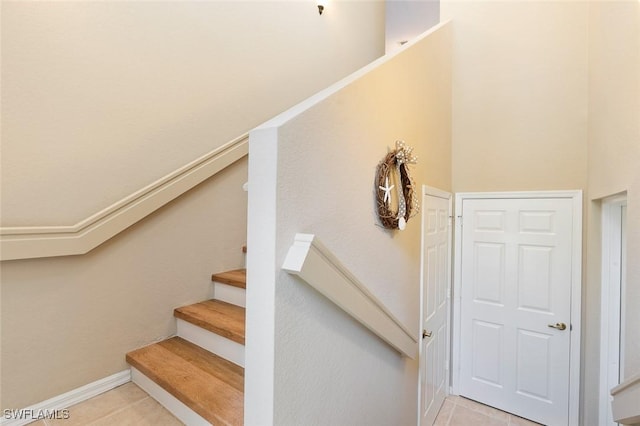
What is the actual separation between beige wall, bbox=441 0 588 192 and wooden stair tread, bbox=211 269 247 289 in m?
2.32

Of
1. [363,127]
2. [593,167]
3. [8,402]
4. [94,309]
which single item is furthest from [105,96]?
[593,167]

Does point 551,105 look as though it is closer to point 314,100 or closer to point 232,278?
point 314,100

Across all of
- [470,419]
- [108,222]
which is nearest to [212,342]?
[108,222]

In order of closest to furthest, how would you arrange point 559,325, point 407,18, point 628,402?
point 628,402 → point 559,325 → point 407,18

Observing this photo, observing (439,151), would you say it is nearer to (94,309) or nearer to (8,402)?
(94,309)

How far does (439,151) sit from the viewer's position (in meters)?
2.83

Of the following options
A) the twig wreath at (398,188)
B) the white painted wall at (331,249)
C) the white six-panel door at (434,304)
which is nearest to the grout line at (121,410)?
the white painted wall at (331,249)

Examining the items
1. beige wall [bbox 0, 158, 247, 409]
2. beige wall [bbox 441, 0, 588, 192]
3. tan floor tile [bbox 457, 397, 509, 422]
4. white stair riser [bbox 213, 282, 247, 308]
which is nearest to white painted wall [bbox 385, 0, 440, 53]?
beige wall [bbox 441, 0, 588, 192]

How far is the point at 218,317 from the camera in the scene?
1.93 metres

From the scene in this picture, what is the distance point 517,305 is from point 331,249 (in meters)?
2.53

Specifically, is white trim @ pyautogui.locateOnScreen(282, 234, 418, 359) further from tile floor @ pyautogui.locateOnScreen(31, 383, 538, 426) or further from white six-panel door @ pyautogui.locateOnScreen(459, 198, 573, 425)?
white six-panel door @ pyautogui.locateOnScreen(459, 198, 573, 425)

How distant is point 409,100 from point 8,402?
274 cm

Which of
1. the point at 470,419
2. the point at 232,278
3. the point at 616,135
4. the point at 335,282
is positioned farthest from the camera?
the point at 470,419

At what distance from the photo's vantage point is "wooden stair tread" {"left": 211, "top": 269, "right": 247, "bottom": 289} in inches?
83.4
